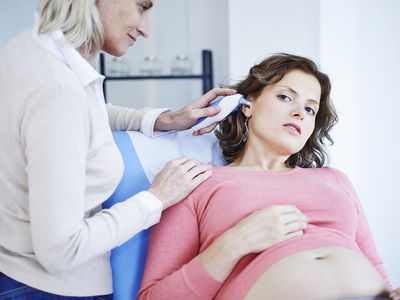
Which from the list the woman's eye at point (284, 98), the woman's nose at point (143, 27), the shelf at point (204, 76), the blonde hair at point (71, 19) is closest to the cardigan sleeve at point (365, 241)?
the woman's eye at point (284, 98)

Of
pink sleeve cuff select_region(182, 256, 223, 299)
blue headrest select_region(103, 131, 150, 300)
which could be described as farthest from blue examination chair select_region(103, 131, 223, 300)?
pink sleeve cuff select_region(182, 256, 223, 299)

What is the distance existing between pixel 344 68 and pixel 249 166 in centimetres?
102

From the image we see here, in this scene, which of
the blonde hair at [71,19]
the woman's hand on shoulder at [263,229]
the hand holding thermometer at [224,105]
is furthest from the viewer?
the hand holding thermometer at [224,105]

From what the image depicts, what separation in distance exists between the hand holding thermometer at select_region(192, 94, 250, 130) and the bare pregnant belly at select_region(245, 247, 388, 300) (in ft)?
1.41

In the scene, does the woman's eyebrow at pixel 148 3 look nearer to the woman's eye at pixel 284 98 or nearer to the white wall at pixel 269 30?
the woman's eye at pixel 284 98

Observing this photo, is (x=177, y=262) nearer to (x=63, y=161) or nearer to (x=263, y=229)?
(x=263, y=229)

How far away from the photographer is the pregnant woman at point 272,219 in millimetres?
997

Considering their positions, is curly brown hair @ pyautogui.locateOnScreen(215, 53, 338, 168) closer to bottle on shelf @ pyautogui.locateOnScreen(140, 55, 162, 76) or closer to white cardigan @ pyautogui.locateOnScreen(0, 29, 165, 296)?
white cardigan @ pyautogui.locateOnScreen(0, 29, 165, 296)

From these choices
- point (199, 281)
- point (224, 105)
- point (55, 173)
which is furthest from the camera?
point (224, 105)

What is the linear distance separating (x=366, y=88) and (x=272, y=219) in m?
1.36

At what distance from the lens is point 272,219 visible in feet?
3.35

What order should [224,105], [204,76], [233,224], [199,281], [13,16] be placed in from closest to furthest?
[199,281] → [233,224] → [224,105] → [204,76] → [13,16]

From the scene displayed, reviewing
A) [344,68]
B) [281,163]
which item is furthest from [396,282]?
[281,163]

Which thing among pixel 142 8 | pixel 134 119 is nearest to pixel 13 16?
pixel 134 119
